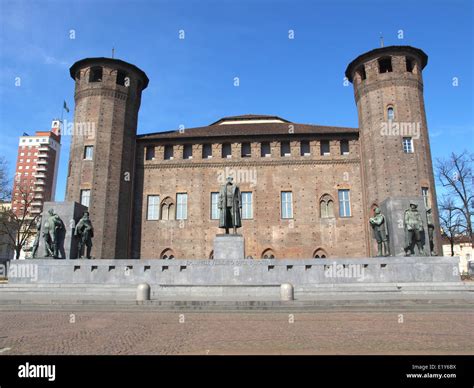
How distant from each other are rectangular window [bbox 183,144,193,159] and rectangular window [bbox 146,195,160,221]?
4.43 metres

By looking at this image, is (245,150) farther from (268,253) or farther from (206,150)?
(268,253)

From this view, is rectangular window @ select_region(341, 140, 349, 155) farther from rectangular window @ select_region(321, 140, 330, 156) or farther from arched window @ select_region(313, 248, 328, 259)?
arched window @ select_region(313, 248, 328, 259)

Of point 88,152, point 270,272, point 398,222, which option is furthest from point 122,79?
point 398,222

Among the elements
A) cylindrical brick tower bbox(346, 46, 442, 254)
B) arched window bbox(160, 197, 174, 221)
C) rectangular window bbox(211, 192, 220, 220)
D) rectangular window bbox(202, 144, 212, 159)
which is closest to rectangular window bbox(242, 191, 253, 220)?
rectangular window bbox(211, 192, 220, 220)

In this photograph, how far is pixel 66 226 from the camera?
18.7 m

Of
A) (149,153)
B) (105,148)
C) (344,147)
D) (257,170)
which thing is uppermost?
(344,147)

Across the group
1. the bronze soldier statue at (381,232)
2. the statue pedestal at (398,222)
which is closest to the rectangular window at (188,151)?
the bronze soldier statue at (381,232)

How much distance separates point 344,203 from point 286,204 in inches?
189

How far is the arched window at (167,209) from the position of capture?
32.2 metres

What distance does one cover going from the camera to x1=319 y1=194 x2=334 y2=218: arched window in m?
31.2

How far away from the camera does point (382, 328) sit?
810 cm
